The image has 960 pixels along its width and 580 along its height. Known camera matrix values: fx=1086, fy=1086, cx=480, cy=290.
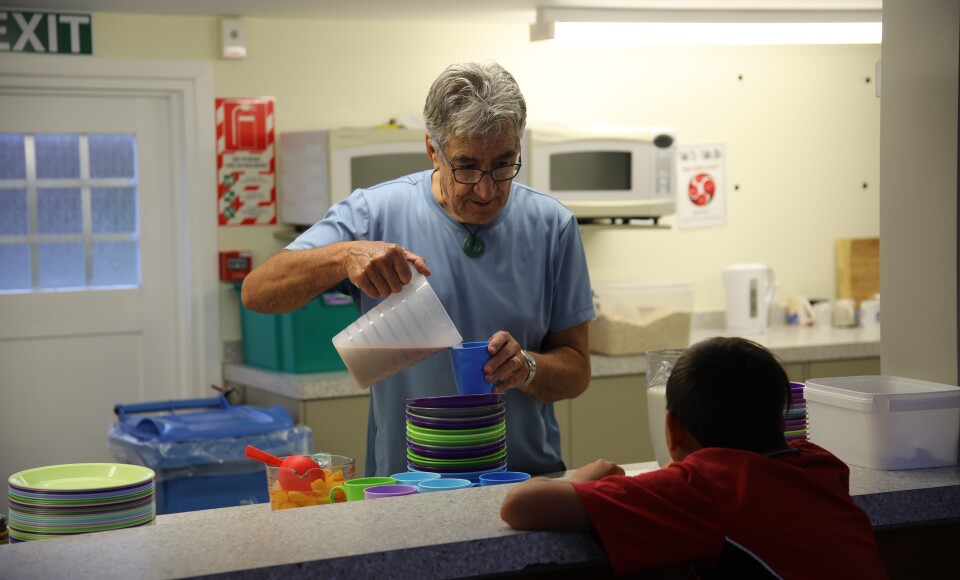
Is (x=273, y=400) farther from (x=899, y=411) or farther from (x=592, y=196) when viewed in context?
(x=899, y=411)

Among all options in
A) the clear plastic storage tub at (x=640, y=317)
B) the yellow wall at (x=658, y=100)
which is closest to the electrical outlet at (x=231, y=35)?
the yellow wall at (x=658, y=100)

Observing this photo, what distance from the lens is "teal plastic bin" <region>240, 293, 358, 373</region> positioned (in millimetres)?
3797

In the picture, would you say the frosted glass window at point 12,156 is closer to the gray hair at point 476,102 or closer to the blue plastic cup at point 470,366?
the gray hair at point 476,102

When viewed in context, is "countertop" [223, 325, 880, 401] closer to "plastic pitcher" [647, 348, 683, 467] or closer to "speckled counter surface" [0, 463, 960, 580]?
"plastic pitcher" [647, 348, 683, 467]

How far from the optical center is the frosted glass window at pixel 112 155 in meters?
4.09

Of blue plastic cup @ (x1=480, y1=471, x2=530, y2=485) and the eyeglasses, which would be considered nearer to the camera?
blue plastic cup @ (x1=480, y1=471, x2=530, y2=485)

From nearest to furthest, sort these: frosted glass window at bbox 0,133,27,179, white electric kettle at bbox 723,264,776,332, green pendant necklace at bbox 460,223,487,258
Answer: green pendant necklace at bbox 460,223,487,258
frosted glass window at bbox 0,133,27,179
white electric kettle at bbox 723,264,776,332

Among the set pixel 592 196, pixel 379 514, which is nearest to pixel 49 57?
pixel 592 196

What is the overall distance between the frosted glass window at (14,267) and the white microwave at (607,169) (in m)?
1.90

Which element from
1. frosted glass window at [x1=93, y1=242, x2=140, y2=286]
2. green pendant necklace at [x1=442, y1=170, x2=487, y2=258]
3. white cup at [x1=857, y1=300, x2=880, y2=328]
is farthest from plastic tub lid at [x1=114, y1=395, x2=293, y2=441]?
white cup at [x1=857, y1=300, x2=880, y2=328]

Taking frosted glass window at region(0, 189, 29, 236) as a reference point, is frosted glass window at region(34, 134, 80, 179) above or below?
above

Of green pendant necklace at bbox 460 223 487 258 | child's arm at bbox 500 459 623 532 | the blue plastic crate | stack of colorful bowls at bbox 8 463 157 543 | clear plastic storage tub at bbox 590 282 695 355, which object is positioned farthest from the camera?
clear plastic storage tub at bbox 590 282 695 355

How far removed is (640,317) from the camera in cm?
417

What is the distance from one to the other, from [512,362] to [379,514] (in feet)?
1.70
